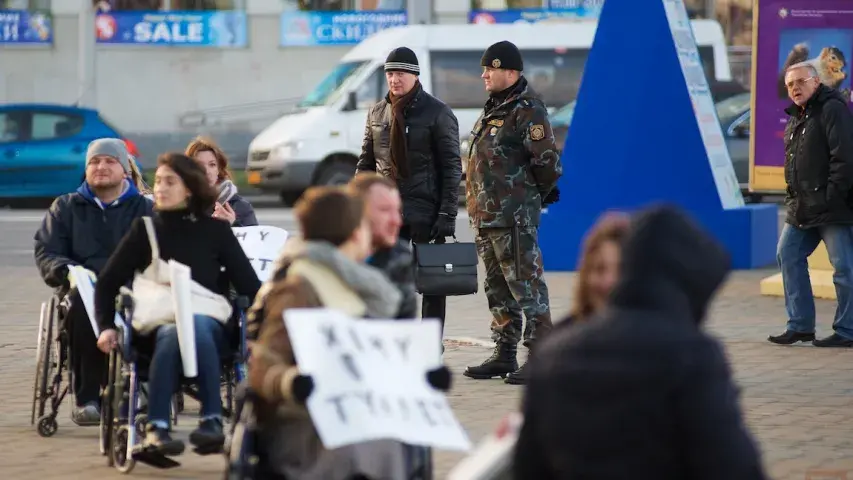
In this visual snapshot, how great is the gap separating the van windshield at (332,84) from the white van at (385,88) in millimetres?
14

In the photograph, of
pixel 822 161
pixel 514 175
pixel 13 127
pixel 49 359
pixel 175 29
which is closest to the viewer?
pixel 49 359

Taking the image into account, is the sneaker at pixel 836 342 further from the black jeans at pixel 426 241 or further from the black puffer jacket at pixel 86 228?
the black puffer jacket at pixel 86 228

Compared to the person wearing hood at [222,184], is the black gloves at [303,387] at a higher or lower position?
lower

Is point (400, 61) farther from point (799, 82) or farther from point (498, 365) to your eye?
point (799, 82)

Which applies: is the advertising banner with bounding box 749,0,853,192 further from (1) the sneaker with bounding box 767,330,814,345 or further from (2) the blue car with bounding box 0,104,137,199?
(2) the blue car with bounding box 0,104,137,199

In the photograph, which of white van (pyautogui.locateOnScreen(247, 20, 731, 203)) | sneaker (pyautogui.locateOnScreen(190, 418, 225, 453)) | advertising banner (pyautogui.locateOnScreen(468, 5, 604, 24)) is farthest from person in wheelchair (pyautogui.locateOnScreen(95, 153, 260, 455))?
advertising banner (pyautogui.locateOnScreen(468, 5, 604, 24))

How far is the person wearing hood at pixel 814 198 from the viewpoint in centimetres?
1022

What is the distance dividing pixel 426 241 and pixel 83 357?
7.52ft

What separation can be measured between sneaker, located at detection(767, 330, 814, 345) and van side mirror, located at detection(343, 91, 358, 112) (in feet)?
42.5

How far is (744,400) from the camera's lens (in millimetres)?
8453

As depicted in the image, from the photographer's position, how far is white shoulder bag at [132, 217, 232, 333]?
22.0 feet

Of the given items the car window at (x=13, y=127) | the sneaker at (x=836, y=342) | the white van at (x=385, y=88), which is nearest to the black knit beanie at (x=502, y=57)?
the sneaker at (x=836, y=342)

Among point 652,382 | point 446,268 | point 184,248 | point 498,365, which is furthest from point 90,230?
point 652,382

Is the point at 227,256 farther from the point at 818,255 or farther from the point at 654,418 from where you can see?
the point at 818,255
